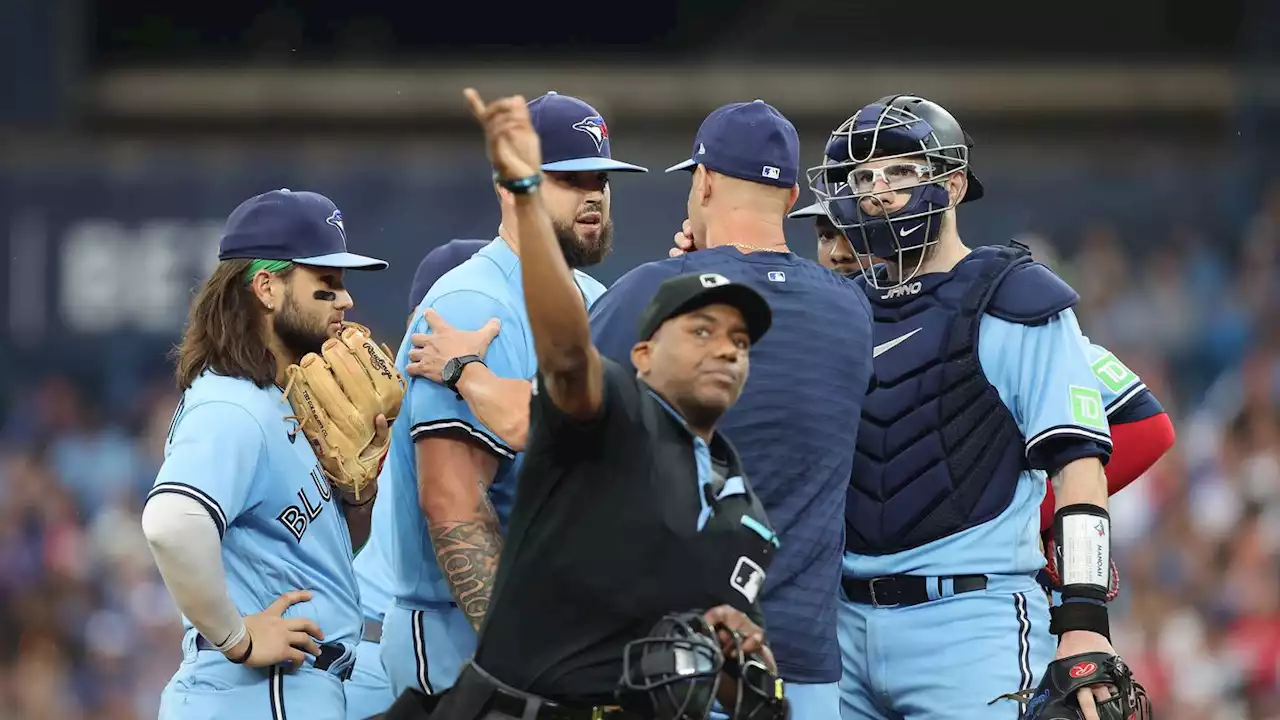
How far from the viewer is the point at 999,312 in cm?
497

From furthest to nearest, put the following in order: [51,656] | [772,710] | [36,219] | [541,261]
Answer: [36,219] → [51,656] → [772,710] → [541,261]

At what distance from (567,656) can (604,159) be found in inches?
68.5


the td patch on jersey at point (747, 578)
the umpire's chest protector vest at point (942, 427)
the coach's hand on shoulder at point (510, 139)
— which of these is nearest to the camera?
the coach's hand on shoulder at point (510, 139)

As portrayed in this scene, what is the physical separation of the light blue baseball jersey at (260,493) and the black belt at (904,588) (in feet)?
4.44

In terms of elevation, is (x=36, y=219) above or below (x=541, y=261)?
above

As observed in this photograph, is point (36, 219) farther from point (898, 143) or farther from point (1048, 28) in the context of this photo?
point (898, 143)

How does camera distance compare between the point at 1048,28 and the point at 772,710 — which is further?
the point at 1048,28

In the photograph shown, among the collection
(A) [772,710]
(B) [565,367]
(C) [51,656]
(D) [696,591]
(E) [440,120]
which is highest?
(E) [440,120]

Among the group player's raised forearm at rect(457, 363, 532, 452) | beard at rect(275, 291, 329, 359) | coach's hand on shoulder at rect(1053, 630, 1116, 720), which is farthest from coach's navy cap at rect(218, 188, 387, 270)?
coach's hand on shoulder at rect(1053, 630, 1116, 720)

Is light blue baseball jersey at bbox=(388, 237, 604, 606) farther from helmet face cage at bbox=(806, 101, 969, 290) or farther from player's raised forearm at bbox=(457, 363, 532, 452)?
helmet face cage at bbox=(806, 101, 969, 290)

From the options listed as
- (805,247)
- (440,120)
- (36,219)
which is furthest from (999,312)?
(440,120)

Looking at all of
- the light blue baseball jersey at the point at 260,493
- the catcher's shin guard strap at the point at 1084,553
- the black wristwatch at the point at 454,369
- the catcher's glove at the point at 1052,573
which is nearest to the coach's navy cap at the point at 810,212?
the catcher's glove at the point at 1052,573

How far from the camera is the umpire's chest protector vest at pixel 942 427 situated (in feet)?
16.2

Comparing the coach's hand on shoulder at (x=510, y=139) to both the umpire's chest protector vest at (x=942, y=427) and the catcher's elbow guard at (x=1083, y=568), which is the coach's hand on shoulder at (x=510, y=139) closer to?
the umpire's chest protector vest at (x=942, y=427)
